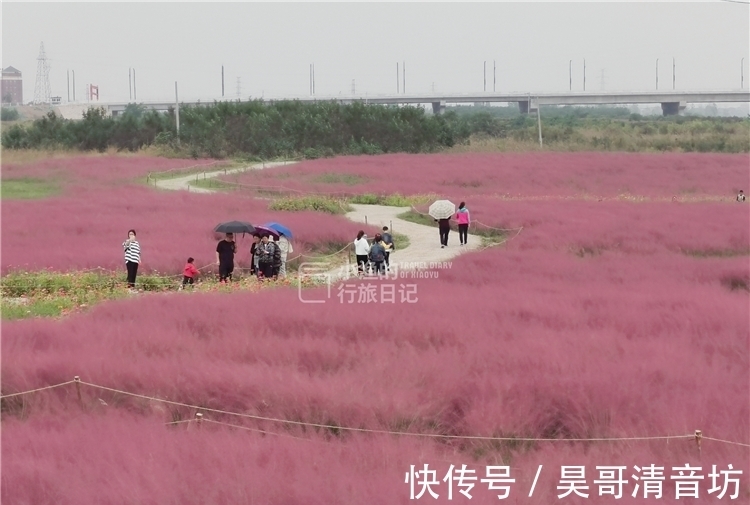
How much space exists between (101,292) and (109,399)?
788 cm

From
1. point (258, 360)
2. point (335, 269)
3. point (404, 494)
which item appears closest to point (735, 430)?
point (404, 494)

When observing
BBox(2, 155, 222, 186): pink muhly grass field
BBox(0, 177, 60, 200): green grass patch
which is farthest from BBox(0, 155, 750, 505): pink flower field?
BBox(2, 155, 222, 186): pink muhly grass field

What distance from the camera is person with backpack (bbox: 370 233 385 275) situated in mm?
19078

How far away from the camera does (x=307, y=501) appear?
6.59m

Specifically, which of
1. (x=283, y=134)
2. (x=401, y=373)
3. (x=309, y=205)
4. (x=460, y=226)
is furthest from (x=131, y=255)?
(x=283, y=134)

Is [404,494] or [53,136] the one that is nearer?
[404,494]

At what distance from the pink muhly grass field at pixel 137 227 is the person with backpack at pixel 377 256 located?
335 centimetres

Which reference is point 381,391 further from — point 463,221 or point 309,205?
point 309,205

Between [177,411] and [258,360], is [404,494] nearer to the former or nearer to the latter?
[177,411]

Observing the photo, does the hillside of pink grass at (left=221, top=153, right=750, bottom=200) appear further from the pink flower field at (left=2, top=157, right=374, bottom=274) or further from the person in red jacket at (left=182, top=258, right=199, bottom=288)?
the person in red jacket at (left=182, top=258, right=199, bottom=288)

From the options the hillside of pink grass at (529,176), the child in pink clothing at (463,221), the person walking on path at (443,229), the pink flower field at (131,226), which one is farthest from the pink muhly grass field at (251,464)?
the hillside of pink grass at (529,176)

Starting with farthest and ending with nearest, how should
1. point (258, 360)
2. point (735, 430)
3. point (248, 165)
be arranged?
point (248, 165), point (258, 360), point (735, 430)

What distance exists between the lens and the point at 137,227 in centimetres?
2662

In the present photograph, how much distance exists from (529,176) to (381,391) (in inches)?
1542
